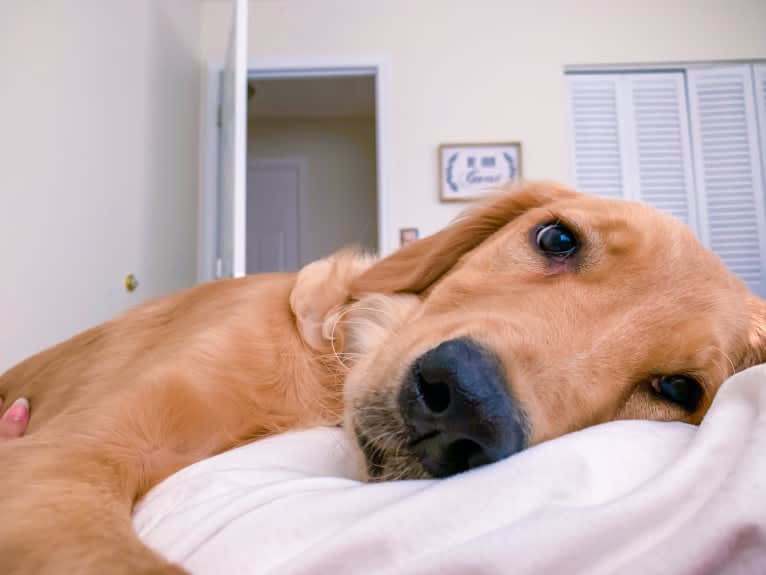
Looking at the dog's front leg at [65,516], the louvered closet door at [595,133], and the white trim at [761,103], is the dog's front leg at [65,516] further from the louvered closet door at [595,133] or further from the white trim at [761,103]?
the white trim at [761,103]

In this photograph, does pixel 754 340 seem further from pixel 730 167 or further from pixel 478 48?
pixel 730 167

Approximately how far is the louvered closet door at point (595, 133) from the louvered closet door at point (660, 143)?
9cm

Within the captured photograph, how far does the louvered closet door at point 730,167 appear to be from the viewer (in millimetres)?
4113

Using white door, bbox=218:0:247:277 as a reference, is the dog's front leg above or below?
below

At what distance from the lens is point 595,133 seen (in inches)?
163

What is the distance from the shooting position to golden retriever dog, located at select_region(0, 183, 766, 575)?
0.59 m

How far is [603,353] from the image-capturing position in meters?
0.76

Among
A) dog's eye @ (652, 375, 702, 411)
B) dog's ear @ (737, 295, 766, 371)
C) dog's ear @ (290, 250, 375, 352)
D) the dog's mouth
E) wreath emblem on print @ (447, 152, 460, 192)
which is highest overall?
wreath emblem on print @ (447, 152, 460, 192)

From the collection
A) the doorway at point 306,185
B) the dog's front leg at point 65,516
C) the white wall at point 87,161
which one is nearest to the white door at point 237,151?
the white wall at point 87,161

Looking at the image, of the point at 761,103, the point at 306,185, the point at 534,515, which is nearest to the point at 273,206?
the point at 306,185

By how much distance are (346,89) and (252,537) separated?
5.47 metres

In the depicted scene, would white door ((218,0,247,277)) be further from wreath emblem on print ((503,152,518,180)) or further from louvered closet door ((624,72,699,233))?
louvered closet door ((624,72,699,233))

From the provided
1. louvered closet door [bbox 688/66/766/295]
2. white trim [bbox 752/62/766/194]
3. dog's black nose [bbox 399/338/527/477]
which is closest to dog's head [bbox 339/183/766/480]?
dog's black nose [bbox 399/338/527/477]

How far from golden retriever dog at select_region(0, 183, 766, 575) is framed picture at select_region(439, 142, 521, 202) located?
2800mm
